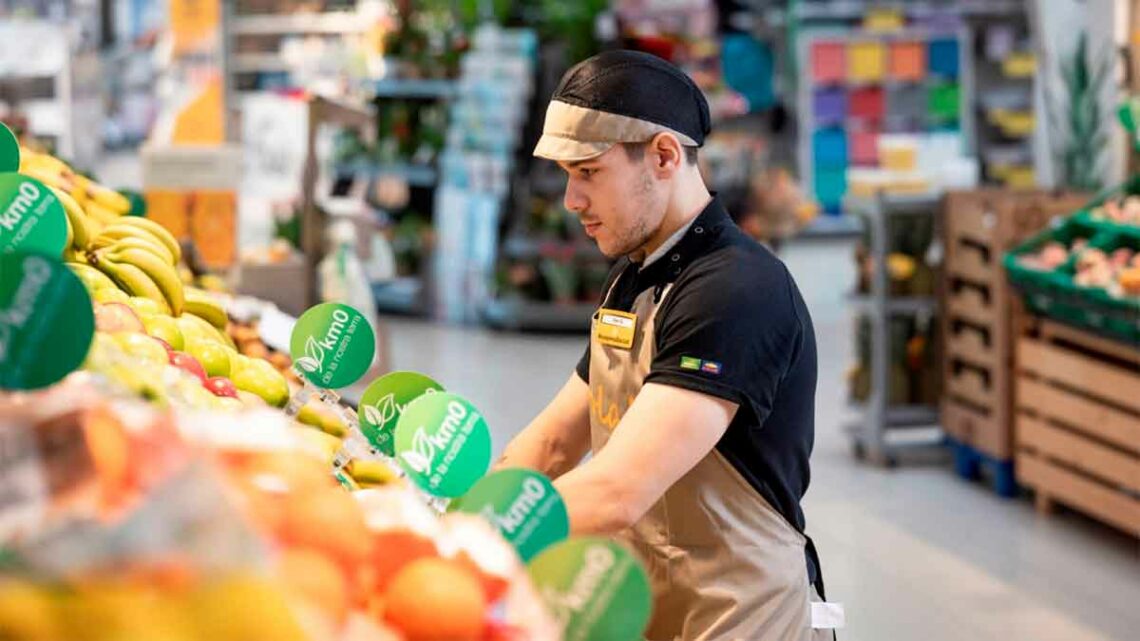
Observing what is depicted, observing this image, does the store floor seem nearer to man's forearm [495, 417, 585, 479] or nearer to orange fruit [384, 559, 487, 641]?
man's forearm [495, 417, 585, 479]

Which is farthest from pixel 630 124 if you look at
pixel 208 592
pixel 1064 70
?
pixel 1064 70

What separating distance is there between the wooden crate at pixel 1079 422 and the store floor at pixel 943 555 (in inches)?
6.7

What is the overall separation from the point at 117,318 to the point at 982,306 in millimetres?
5223

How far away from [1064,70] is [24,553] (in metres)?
7.88

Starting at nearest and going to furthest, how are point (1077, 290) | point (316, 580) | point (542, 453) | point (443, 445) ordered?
1. point (316, 580)
2. point (443, 445)
3. point (542, 453)
4. point (1077, 290)

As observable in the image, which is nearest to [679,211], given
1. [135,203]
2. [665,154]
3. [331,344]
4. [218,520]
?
[665,154]

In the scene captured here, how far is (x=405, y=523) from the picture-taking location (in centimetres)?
147

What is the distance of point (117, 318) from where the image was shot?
219 cm

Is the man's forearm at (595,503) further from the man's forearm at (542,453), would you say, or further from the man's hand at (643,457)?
the man's forearm at (542,453)

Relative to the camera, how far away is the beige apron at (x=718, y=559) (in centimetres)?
234

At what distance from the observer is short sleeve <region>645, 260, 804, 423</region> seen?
2219mm

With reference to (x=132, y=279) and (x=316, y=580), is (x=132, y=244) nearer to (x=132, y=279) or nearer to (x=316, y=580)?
(x=132, y=279)

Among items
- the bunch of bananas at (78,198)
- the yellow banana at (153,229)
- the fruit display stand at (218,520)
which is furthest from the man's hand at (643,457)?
the yellow banana at (153,229)

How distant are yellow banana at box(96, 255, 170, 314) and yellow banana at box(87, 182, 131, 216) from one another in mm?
975
